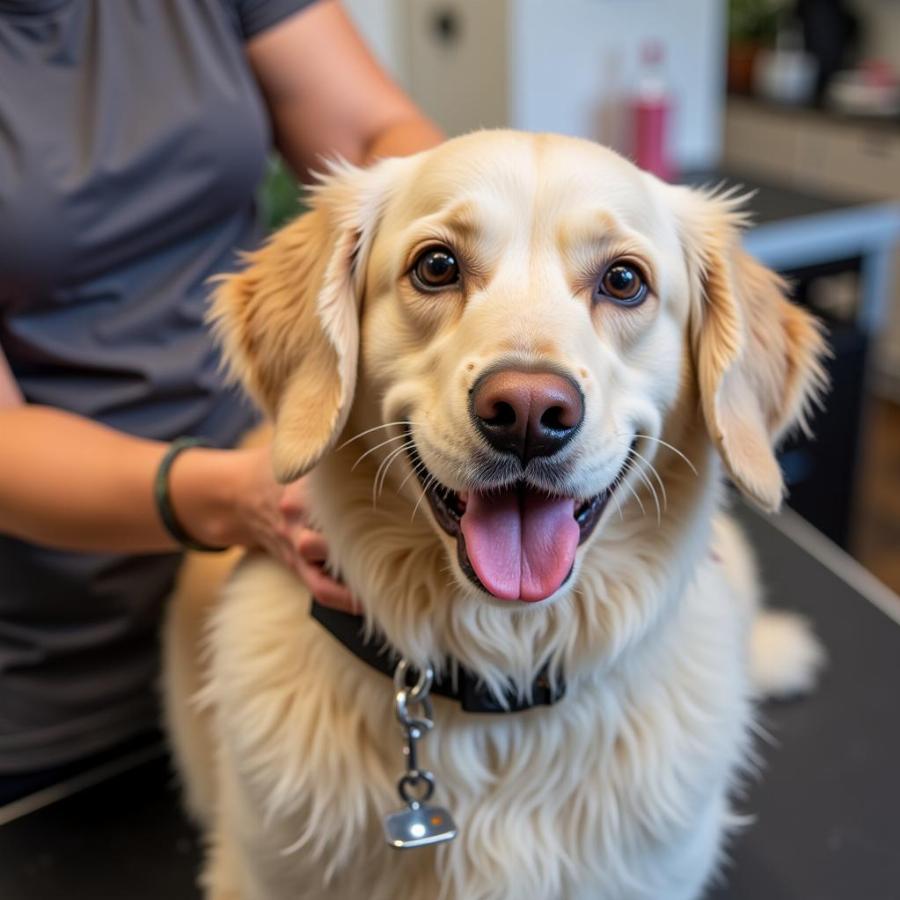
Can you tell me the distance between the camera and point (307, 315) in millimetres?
884

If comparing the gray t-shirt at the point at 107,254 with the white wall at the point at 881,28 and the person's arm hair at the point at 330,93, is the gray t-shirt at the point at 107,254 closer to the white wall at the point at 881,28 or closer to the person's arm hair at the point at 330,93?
the person's arm hair at the point at 330,93

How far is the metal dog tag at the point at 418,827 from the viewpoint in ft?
2.64

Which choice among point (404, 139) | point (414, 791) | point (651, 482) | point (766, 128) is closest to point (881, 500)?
point (766, 128)

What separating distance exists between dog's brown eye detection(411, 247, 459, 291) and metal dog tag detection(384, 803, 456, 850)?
1.40 feet

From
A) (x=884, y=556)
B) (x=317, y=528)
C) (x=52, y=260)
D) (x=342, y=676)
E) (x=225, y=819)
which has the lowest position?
(x=884, y=556)

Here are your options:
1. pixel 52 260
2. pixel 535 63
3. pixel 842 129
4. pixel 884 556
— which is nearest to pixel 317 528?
pixel 52 260

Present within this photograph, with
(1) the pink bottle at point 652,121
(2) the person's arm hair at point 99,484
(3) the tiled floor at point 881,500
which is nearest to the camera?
(2) the person's arm hair at point 99,484

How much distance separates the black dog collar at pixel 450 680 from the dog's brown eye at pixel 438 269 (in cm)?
29

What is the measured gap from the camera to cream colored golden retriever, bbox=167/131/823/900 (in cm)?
81

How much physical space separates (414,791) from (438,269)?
0.44m

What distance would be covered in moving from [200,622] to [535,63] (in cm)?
201

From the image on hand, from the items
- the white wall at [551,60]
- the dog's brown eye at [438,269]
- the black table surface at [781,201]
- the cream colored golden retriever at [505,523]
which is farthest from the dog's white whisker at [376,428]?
the white wall at [551,60]

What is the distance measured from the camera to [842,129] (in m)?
3.71

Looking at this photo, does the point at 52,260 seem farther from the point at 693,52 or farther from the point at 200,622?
the point at 693,52
